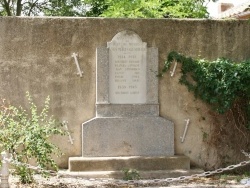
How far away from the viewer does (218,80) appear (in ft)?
26.7

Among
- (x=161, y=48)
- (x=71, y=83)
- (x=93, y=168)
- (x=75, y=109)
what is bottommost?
(x=93, y=168)

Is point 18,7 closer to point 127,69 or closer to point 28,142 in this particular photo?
point 127,69

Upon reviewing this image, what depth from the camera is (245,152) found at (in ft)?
28.1

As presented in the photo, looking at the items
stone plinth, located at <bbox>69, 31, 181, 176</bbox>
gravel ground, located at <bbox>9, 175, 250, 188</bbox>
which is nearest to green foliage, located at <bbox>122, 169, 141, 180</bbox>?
gravel ground, located at <bbox>9, 175, 250, 188</bbox>

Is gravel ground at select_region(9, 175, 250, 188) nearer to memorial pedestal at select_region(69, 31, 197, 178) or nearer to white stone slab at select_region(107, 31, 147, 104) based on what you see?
memorial pedestal at select_region(69, 31, 197, 178)

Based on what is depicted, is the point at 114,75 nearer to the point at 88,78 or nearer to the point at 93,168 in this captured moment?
the point at 88,78

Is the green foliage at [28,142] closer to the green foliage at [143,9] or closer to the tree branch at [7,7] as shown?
the green foliage at [143,9]

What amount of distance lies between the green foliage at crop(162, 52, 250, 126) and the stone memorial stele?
0.54 m

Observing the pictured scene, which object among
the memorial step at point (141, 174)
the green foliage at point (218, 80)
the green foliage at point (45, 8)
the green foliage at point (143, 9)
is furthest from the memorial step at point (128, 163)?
the green foliage at point (45, 8)

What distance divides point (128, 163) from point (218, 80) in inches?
90.6

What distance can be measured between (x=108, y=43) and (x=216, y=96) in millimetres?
2280

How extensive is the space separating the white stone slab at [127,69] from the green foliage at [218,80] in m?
0.52

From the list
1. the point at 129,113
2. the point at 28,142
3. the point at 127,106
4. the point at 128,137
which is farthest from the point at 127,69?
the point at 28,142

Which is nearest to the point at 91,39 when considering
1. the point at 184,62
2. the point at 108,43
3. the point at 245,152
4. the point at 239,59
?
the point at 108,43
